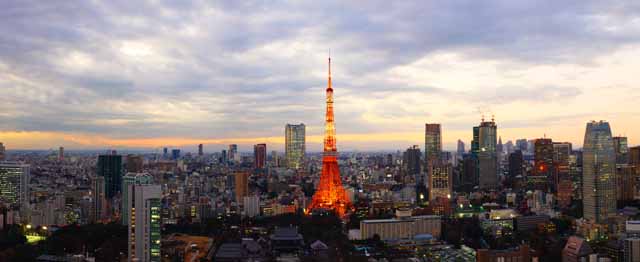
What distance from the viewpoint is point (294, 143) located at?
55156 mm

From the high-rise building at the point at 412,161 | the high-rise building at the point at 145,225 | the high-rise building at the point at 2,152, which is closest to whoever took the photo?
the high-rise building at the point at 145,225

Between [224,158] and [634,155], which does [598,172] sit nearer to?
[634,155]

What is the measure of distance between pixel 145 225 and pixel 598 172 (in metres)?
16.9

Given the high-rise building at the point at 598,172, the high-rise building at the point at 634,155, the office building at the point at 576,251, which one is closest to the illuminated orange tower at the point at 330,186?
the high-rise building at the point at 598,172

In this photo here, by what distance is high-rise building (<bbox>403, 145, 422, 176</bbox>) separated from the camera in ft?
150

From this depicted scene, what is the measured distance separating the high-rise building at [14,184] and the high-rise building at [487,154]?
23887mm

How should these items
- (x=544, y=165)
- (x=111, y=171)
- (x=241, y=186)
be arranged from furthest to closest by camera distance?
(x=544, y=165)
(x=241, y=186)
(x=111, y=171)

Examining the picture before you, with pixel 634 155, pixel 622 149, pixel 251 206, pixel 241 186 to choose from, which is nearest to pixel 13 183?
pixel 251 206

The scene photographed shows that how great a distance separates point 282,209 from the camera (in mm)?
24906

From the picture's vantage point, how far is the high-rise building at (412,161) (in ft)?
150

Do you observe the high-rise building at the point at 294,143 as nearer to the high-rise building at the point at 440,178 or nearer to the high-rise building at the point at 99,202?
the high-rise building at the point at 440,178

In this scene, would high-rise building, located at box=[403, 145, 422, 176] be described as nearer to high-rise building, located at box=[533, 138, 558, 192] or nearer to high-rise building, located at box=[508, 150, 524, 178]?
high-rise building, located at box=[508, 150, 524, 178]

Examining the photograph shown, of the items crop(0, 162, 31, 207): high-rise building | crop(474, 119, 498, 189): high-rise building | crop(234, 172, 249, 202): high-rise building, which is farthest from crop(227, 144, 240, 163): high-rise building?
crop(0, 162, 31, 207): high-rise building

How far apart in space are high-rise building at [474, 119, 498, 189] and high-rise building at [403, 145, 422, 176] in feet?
16.1
